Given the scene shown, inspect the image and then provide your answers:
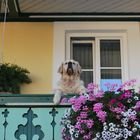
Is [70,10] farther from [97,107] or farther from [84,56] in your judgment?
[97,107]

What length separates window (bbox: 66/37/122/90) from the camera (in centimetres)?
880

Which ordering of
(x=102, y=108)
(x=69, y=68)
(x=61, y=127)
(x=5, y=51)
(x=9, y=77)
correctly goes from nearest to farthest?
(x=102, y=108) → (x=61, y=127) → (x=69, y=68) → (x=9, y=77) → (x=5, y=51)

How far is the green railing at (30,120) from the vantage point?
5590 millimetres

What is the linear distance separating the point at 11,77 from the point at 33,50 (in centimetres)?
89

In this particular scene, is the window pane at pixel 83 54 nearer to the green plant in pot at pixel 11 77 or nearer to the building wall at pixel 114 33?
the building wall at pixel 114 33

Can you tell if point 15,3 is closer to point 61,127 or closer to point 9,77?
point 9,77

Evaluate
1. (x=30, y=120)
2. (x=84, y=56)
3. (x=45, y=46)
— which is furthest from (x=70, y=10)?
(x=30, y=120)

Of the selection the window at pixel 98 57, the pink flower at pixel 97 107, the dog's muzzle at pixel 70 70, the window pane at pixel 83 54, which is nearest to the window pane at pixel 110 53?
the window at pixel 98 57

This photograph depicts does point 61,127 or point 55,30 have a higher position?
point 55,30

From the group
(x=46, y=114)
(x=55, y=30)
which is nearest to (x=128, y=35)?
(x=55, y=30)

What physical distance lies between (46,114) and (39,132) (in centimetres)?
24

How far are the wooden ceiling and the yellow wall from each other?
180mm

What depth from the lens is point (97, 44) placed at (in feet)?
29.3

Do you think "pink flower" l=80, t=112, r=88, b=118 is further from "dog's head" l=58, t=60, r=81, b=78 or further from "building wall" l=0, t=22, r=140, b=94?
"building wall" l=0, t=22, r=140, b=94
